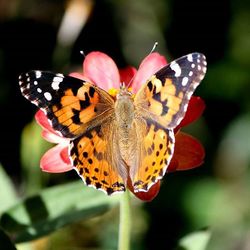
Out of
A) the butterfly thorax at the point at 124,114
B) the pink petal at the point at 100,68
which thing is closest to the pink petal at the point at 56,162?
the butterfly thorax at the point at 124,114

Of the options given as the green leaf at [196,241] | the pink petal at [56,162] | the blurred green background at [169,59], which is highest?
the pink petal at [56,162]

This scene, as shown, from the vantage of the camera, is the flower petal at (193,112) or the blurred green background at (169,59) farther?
the blurred green background at (169,59)

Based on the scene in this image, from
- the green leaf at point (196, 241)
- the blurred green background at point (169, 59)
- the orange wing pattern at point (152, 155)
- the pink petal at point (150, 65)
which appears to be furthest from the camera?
the blurred green background at point (169, 59)

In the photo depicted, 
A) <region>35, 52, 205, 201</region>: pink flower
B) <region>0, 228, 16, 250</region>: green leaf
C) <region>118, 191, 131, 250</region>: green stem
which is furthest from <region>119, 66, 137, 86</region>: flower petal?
<region>0, 228, 16, 250</region>: green leaf

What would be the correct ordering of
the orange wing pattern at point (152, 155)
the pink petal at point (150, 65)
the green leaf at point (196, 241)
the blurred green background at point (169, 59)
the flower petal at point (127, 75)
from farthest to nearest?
the blurred green background at point (169, 59), the flower petal at point (127, 75), the pink petal at point (150, 65), the green leaf at point (196, 241), the orange wing pattern at point (152, 155)

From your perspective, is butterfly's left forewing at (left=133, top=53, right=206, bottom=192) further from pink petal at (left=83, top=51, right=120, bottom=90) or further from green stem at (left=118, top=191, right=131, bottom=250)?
pink petal at (left=83, top=51, right=120, bottom=90)

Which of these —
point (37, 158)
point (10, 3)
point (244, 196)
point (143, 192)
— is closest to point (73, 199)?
point (143, 192)

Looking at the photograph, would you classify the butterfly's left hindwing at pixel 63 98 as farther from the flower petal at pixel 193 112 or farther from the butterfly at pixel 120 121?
the flower petal at pixel 193 112
